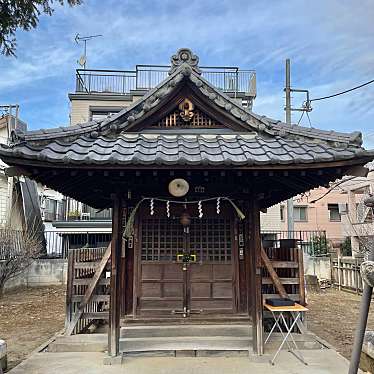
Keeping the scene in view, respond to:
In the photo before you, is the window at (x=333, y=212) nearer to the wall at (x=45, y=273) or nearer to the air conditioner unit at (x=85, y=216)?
the air conditioner unit at (x=85, y=216)

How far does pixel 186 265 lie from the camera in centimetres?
731

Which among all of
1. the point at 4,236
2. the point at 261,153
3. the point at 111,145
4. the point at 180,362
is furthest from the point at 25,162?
the point at 4,236

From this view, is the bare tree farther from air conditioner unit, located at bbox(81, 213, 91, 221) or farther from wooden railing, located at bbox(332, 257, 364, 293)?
wooden railing, located at bbox(332, 257, 364, 293)

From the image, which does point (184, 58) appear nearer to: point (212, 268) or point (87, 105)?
point (212, 268)

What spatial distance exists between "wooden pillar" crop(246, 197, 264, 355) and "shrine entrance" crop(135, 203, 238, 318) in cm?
79

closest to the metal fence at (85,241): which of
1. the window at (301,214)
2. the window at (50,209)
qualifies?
the window at (50,209)

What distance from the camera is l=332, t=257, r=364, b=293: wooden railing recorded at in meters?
15.0

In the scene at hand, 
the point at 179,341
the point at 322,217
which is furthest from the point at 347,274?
the point at 322,217

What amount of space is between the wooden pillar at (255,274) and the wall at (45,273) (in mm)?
13492

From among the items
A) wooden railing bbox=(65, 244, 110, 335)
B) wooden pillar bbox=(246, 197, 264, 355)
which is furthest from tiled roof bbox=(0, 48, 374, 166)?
wooden railing bbox=(65, 244, 110, 335)

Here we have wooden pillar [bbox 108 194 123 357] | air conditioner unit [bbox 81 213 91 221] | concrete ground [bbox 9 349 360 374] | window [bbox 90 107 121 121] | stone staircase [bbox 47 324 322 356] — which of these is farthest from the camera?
window [bbox 90 107 121 121]

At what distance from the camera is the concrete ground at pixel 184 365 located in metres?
5.73

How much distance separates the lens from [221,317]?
7066 millimetres

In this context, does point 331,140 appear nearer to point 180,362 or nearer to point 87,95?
point 180,362
